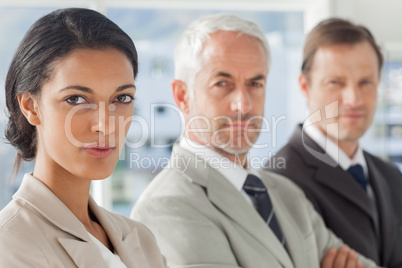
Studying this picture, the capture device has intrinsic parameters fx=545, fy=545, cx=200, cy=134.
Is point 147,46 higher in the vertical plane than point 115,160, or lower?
higher

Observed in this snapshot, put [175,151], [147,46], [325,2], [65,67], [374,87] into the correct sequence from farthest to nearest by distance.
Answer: [147,46] < [325,2] < [374,87] < [175,151] < [65,67]

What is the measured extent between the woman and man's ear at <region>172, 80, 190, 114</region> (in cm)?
70

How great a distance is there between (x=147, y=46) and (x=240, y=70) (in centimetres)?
218

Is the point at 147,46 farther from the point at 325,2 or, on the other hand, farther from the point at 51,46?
the point at 51,46

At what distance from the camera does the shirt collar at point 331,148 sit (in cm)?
226

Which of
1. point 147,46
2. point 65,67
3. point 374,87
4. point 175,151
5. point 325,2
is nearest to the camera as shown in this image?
point 65,67

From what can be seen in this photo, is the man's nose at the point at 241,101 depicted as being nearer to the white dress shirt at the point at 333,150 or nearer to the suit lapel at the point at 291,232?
the suit lapel at the point at 291,232

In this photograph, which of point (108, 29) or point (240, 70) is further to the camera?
point (240, 70)

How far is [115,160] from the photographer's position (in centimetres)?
115

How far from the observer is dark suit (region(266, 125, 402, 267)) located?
2064 mm

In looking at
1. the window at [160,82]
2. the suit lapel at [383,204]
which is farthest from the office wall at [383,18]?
the suit lapel at [383,204]

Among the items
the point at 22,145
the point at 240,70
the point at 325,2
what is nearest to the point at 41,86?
the point at 22,145

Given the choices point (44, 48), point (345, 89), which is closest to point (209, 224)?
point (44, 48)

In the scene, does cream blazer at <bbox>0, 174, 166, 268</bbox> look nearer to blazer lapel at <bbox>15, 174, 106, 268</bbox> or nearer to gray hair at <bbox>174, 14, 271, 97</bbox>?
blazer lapel at <bbox>15, 174, 106, 268</bbox>
